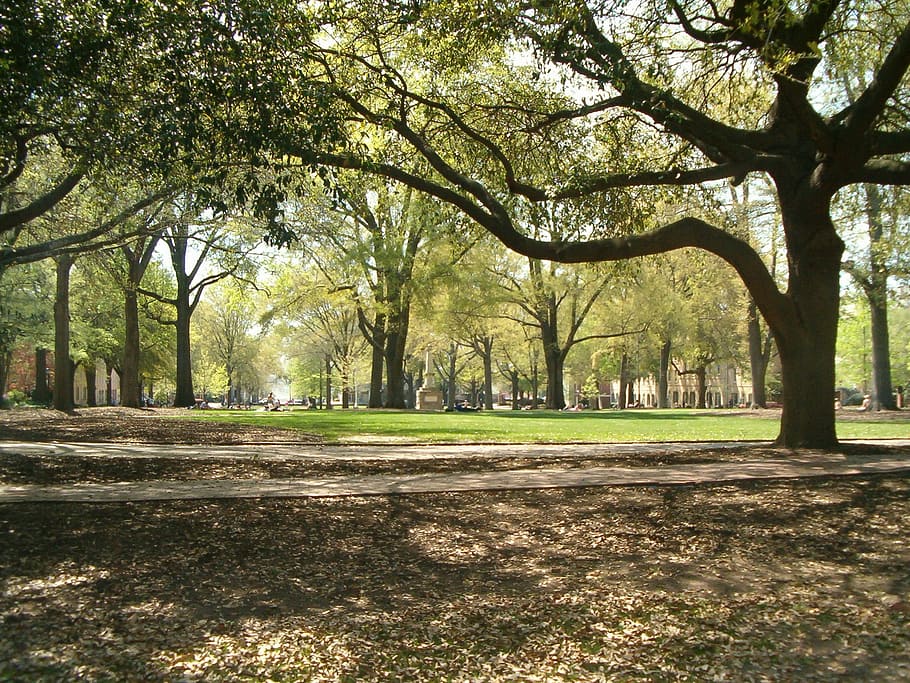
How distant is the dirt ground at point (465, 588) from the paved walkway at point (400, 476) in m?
0.49

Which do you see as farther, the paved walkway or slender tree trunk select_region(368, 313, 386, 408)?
slender tree trunk select_region(368, 313, 386, 408)

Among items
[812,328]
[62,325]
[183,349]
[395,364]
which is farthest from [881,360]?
[62,325]

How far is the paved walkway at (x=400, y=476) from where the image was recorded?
26.0 feet

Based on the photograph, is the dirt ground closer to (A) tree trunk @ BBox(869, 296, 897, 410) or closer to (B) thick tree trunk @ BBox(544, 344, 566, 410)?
(A) tree trunk @ BBox(869, 296, 897, 410)

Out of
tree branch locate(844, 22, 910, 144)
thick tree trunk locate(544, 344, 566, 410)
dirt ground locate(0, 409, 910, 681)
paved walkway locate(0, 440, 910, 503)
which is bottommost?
dirt ground locate(0, 409, 910, 681)

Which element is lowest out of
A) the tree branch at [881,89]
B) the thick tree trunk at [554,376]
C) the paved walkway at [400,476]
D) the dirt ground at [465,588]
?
the dirt ground at [465,588]

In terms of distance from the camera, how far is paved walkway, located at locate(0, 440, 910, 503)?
791cm

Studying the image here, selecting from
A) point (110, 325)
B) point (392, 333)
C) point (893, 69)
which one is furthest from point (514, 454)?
point (110, 325)

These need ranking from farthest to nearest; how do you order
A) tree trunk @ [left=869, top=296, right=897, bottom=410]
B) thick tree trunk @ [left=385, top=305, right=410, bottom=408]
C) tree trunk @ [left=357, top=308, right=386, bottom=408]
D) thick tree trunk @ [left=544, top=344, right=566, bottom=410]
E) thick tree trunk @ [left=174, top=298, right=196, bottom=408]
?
thick tree trunk @ [left=544, top=344, right=566, bottom=410]
tree trunk @ [left=357, top=308, right=386, bottom=408]
thick tree trunk @ [left=385, top=305, right=410, bottom=408]
thick tree trunk @ [left=174, top=298, right=196, bottom=408]
tree trunk @ [left=869, top=296, right=897, bottom=410]

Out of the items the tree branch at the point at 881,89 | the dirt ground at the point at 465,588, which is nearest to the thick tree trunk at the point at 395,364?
the tree branch at the point at 881,89

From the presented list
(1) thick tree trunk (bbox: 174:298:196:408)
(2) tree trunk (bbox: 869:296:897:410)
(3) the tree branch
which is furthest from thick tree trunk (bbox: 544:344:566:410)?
(3) the tree branch

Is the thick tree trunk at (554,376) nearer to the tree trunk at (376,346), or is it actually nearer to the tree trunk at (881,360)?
the tree trunk at (376,346)

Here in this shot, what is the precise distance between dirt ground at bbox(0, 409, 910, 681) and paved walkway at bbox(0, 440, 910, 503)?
486mm

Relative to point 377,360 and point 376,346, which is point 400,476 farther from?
point 377,360
